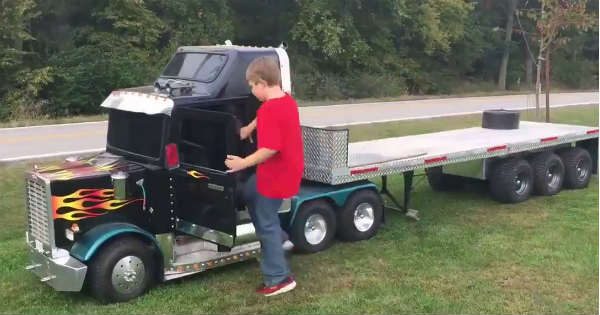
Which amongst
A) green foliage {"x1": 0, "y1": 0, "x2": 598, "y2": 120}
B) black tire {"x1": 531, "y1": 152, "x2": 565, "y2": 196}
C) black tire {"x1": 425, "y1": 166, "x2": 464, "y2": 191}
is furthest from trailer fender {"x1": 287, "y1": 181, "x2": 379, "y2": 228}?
green foliage {"x1": 0, "y1": 0, "x2": 598, "y2": 120}

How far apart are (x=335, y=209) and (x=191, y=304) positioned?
2.09 m

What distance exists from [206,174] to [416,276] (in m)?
2.07

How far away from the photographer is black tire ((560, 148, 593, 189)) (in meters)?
9.52

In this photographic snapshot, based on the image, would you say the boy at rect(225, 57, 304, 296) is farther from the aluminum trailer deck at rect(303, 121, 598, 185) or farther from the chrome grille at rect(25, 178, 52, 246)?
the chrome grille at rect(25, 178, 52, 246)

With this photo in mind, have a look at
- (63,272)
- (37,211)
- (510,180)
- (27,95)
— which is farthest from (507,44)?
(63,272)

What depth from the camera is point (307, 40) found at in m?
32.5

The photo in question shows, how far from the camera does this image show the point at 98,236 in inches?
202

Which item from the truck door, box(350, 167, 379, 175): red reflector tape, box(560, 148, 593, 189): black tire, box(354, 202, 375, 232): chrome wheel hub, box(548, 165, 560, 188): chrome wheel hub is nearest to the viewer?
the truck door

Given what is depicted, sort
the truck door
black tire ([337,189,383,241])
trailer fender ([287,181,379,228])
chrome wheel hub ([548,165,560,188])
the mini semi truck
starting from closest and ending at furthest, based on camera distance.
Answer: the mini semi truck → the truck door → trailer fender ([287,181,379,228]) → black tire ([337,189,383,241]) → chrome wheel hub ([548,165,560,188])

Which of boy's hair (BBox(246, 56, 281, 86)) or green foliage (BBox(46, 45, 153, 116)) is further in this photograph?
green foliage (BBox(46, 45, 153, 116))

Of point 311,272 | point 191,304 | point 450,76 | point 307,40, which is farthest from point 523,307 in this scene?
point 450,76

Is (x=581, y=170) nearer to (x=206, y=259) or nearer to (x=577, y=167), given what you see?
(x=577, y=167)

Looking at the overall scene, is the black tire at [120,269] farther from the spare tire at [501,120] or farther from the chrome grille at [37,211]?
the spare tire at [501,120]

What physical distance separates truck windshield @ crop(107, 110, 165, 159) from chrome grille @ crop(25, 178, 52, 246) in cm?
82
